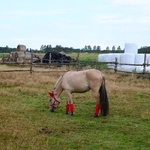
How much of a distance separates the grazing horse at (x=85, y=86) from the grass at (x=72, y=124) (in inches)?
9.9

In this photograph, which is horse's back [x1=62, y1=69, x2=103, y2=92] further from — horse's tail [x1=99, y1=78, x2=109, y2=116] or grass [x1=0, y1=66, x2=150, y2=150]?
grass [x1=0, y1=66, x2=150, y2=150]

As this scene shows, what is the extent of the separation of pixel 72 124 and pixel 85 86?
146 centimetres

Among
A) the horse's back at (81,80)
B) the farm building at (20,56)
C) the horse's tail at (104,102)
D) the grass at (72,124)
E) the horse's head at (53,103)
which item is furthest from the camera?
the farm building at (20,56)

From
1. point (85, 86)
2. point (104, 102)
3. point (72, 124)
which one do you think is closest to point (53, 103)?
point (85, 86)

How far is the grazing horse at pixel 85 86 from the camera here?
8117 millimetres

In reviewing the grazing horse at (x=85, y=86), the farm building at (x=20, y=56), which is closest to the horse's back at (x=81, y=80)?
the grazing horse at (x=85, y=86)

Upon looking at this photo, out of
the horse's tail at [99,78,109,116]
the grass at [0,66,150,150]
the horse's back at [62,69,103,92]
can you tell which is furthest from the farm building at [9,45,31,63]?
the horse's tail at [99,78,109,116]

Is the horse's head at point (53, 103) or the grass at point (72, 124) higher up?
the horse's head at point (53, 103)

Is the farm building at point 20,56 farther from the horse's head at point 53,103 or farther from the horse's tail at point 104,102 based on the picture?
the horse's tail at point 104,102

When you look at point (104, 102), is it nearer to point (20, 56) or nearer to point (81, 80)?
point (81, 80)

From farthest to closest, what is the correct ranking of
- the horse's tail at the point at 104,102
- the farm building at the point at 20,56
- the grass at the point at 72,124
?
the farm building at the point at 20,56 < the horse's tail at the point at 104,102 < the grass at the point at 72,124

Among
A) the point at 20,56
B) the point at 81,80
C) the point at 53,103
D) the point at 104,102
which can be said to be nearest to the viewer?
the point at 104,102

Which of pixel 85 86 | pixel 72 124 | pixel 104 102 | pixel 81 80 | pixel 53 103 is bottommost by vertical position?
pixel 72 124

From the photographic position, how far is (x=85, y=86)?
836cm
